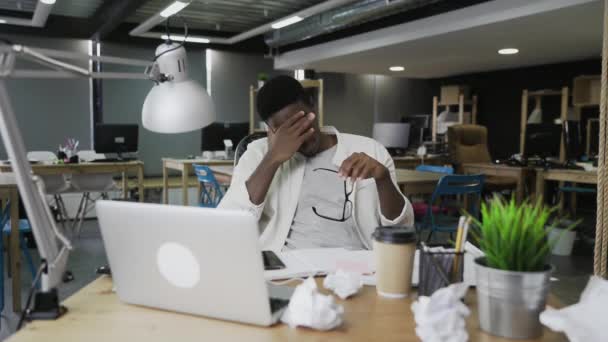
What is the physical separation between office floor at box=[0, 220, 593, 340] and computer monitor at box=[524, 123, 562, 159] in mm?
1173

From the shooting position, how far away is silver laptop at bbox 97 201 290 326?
853mm

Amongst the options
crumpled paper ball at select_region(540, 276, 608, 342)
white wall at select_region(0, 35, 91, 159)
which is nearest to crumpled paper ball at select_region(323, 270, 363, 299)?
crumpled paper ball at select_region(540, 276, 608, 342)

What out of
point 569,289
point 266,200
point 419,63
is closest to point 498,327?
point 266,200

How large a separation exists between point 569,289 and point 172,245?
3.61m

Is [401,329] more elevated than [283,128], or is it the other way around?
[283,128]

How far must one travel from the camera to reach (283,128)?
63.2 inches

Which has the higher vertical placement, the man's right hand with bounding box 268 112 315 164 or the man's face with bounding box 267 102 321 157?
the man's face with bounding box 267 102 321 157

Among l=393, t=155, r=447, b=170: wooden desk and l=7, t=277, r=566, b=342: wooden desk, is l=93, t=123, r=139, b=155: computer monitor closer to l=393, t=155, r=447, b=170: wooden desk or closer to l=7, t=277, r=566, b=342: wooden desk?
l=393, t=155, r=447, b=170: wooden desk

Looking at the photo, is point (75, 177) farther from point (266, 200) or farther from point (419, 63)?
point (419, 63)

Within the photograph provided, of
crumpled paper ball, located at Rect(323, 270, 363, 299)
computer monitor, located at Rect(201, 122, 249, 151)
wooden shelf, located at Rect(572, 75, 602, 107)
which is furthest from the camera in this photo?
wooden shelf, located at Rect(572, 75, 602, 107)

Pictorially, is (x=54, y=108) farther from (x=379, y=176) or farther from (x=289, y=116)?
(x=379, y=176)

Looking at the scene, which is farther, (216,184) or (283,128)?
(216,184)

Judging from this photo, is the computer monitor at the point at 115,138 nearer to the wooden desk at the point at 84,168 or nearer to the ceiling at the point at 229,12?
the wooden desk at the point at 84,168

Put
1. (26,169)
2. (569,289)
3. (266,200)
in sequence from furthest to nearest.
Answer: (569,289), (266,200), (26,169)
